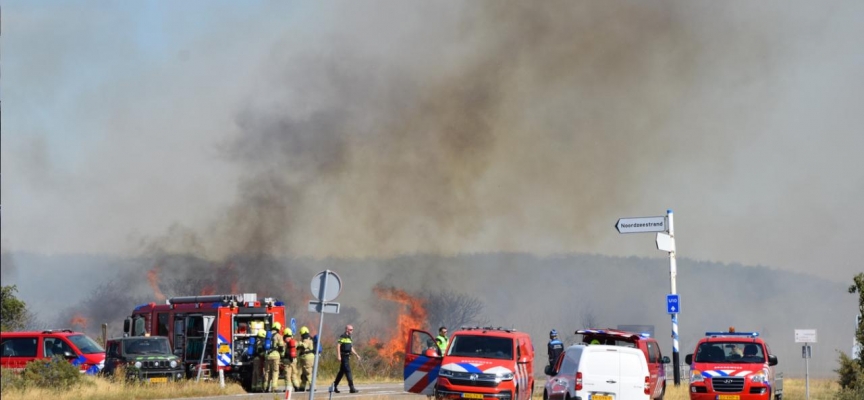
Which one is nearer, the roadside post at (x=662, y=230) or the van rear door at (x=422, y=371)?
Result: the van rear door at (x=422, y=371)

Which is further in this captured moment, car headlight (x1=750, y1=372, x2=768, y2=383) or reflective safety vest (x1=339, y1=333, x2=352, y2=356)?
reflective safety vest (x1=339, y1=333, x2=352, y2=356)

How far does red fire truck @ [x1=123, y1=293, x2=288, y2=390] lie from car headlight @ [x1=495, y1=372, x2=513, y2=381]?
966 cm

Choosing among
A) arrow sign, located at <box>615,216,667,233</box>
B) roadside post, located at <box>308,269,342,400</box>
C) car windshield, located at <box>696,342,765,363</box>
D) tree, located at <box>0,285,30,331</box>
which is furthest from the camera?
tree, located at <box>0,285,30,331</box>

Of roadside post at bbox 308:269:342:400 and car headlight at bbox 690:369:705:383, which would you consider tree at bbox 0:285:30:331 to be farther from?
car headlight at bbox 690:369:705:383

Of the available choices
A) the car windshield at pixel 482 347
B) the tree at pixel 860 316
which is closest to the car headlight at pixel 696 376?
the tree at pixel 860 316

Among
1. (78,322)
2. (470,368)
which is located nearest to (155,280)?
(78,322)

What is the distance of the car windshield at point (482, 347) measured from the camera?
21.5 meters

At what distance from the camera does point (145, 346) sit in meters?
27.7

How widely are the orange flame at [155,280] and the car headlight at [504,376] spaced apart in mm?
34862

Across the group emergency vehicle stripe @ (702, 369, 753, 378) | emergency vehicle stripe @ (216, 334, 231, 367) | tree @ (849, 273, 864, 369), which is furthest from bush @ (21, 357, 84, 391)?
tree @ (849, 273, 864, 369)

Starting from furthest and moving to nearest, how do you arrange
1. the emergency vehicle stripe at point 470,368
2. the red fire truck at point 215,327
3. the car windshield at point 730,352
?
the red fire truck at point 215,327 → the car windshield at point 730,352 → the emergency vehicle stripe at point 470,368

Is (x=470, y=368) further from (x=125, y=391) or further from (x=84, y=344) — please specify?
(x=84, y=344)

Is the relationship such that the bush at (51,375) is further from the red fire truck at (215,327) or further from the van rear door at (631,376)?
the van rear door at (631,376)

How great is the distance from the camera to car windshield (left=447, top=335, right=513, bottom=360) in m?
21.5
